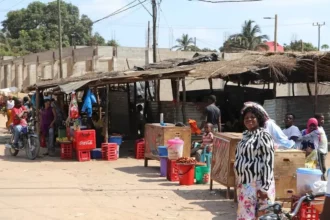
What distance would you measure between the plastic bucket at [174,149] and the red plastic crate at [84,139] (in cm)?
404

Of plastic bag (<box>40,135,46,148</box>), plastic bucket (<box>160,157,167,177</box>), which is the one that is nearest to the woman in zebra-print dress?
plastic bucket (<box>160,157,167,177</box>)

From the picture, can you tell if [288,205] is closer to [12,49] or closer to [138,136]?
[138,136]

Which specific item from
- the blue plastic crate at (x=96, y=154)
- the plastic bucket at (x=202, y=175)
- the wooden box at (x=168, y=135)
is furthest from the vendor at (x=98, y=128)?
the plastic bucket at (x=202, y=175)

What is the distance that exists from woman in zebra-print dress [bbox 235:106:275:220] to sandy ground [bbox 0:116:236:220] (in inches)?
102

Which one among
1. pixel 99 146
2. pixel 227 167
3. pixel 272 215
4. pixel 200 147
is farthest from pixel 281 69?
pixel 272 215

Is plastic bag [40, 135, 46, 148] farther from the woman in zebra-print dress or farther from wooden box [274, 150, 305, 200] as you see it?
the woman in zebra-print dress

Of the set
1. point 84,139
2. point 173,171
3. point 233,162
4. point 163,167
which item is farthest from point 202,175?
point 84,139

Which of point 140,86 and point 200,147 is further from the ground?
point 140,86

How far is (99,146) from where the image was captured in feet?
54.5

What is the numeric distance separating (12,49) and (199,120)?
210 ft

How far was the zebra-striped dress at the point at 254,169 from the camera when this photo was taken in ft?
17.8

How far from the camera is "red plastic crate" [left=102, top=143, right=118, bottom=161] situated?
596 inches

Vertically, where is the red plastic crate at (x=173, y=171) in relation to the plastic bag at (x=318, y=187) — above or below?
below

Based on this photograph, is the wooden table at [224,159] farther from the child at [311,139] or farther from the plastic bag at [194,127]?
the plastic bag at [194,127]
